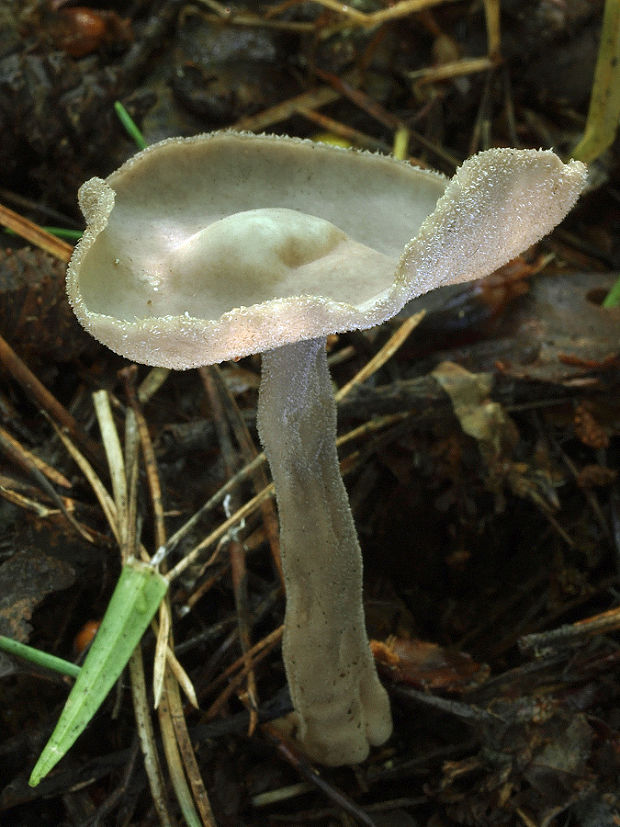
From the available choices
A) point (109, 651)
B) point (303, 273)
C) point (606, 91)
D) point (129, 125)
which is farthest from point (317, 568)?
point (606, 91)

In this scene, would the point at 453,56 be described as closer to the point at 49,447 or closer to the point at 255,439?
the point at 255,439

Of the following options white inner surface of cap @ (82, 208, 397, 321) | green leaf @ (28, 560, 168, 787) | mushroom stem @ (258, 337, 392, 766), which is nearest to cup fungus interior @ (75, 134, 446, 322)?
white inner surface of cap @ (82, 208, 397, 321)

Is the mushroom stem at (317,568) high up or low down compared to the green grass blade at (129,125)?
down

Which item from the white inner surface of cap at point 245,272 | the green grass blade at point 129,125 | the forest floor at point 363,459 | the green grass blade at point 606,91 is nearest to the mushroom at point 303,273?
the white inner surface of cap at point 245,272

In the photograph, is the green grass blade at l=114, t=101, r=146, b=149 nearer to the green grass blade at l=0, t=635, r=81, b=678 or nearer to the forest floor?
the forest floor

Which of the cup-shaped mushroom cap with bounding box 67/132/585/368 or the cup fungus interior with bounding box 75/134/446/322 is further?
the cup fungus interior with bounding box 75/134/446/322

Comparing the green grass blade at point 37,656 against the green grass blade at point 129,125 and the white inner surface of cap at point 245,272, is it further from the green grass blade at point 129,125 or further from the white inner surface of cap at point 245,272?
the green grass blade at point 129,125
